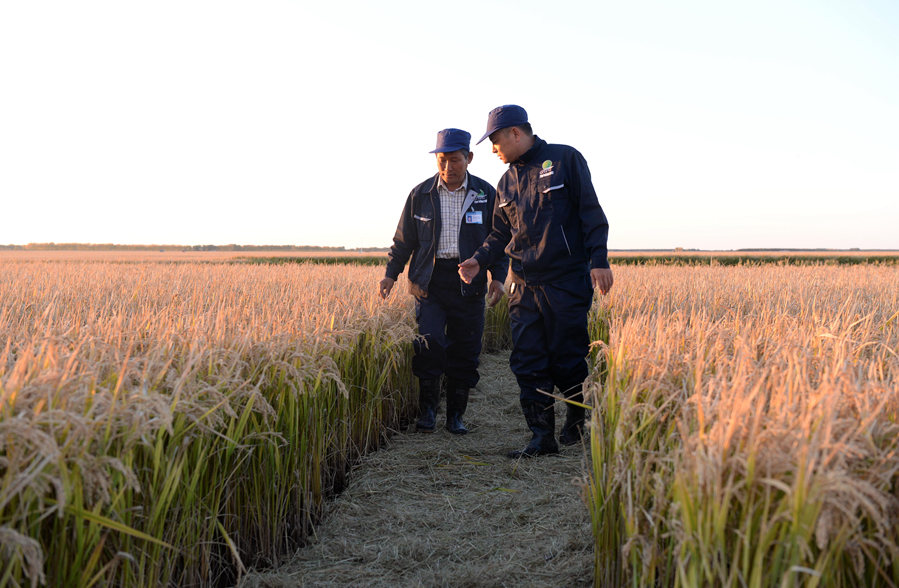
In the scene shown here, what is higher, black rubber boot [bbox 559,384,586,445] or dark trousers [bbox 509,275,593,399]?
dark trousers [bbox 509,275,593,399]

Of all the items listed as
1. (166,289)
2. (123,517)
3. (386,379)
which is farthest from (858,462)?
(166,289)

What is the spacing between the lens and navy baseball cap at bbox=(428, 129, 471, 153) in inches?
204

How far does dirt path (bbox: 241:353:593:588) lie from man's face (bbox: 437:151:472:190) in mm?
2318

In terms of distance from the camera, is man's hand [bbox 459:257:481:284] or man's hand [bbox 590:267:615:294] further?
man's hand [bbox 459:257:481:284]

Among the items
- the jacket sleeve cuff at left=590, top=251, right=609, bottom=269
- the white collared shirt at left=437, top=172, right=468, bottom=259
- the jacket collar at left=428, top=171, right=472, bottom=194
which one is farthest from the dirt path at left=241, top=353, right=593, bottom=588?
the jacket collar at left=428, top=171, right=472, bottom=194

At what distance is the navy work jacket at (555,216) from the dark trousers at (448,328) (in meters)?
0.93

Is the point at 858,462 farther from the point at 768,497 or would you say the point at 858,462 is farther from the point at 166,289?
the point at 166,289

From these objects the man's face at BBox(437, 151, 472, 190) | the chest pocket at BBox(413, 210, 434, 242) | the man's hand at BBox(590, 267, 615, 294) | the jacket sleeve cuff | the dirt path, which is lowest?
the dirt path

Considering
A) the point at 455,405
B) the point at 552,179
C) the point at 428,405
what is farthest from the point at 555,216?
the point at 428,405

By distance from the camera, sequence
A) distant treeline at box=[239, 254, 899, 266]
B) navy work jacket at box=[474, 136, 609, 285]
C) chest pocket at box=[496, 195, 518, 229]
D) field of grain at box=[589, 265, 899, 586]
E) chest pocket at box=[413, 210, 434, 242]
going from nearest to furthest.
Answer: field of grain at box=[589, 265, 899, 586], navy work jacket at box=[474, 136, 609, 285], chest pocket at box=[496, 195, 518, 229], chest pocket at box=[413, 210, 434, 242], distant treeline at box=[239, 254, 899, 266]

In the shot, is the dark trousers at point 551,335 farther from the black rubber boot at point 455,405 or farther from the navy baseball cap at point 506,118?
the navy baseball cap at point 506,118

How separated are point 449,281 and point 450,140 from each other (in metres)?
1.25

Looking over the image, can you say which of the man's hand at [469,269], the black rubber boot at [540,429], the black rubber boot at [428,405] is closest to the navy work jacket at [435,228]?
the man's hand at [469,269]

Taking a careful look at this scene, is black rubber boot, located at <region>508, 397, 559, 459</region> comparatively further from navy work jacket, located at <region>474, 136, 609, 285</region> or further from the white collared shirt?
the white collared shirt
